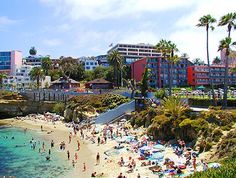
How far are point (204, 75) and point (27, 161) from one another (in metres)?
77.9

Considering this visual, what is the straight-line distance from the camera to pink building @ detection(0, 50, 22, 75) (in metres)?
187

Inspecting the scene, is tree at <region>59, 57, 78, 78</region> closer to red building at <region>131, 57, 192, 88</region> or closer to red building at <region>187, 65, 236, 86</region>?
red building at <region>131, 57, 192, 88</region>

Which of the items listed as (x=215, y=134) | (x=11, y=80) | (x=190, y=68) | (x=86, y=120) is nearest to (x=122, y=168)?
(x=215, y=134)

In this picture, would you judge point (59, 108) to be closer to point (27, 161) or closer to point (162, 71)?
point (27, 161)

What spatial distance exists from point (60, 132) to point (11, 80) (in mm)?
104079

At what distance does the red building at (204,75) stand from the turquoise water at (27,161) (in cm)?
6335

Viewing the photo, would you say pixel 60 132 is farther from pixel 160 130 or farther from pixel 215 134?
pixel 215 134

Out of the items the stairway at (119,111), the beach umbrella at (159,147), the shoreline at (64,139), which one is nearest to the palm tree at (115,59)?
the shoreline at (64,139)

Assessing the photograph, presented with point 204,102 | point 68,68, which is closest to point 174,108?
point 204,102

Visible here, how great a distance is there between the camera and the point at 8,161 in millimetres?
39875

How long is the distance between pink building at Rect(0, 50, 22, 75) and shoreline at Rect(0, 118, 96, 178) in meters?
112

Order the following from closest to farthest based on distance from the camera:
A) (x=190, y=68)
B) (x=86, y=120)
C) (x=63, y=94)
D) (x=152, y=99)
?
(x=152, y=99)
(x=86, y=120)
(x=63, y=94)
(x=190, y=68)

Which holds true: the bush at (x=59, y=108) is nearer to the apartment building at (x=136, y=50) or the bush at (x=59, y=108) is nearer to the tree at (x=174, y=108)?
the tree at (x=174, y=108)

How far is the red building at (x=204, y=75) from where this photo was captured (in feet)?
346
